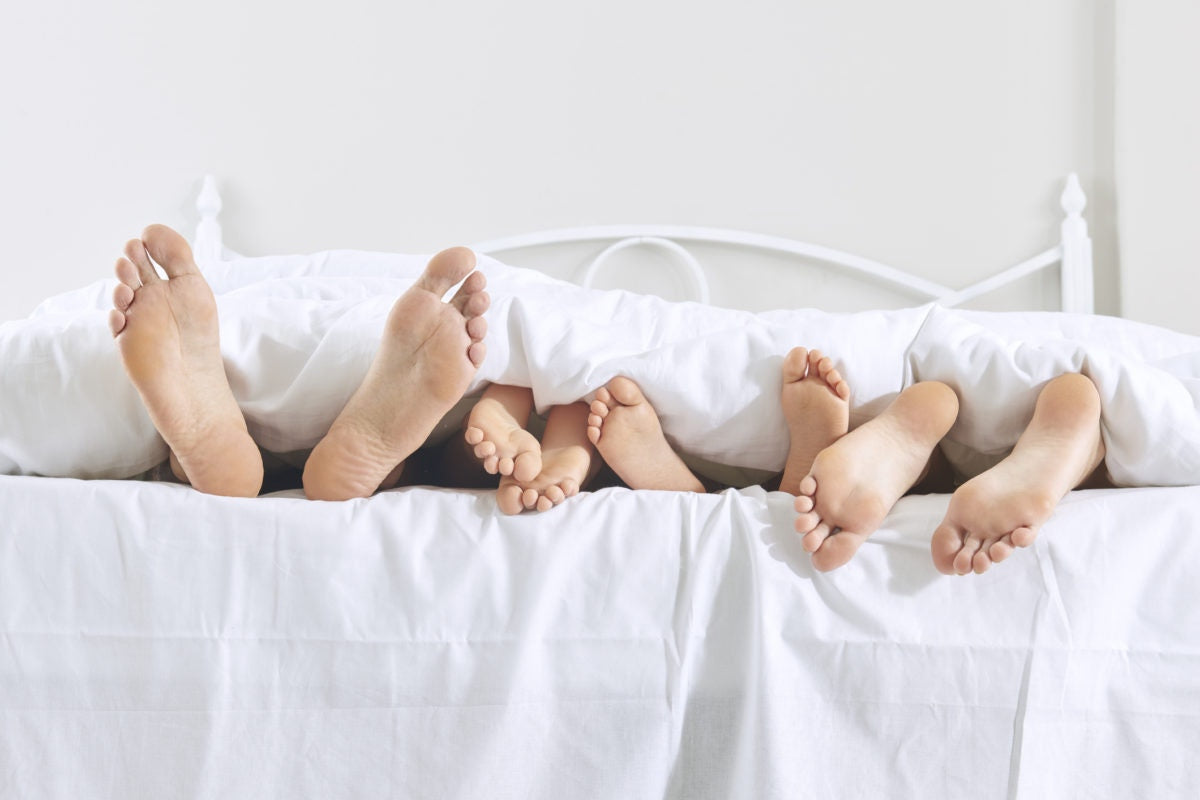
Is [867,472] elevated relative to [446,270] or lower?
lower

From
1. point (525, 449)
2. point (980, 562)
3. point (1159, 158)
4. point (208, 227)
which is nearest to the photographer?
point (980, 562)

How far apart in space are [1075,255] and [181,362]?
167 cm

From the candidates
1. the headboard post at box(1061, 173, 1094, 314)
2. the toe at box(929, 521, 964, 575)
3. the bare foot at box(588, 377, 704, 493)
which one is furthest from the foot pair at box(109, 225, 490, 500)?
the headboard post at box(1061, 173, 1094, 314)

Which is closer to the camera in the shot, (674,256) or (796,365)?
(796,365)

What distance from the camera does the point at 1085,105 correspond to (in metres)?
1.92

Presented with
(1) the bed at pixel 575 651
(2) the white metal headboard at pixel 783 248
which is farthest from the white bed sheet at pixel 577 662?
(2) the white metal headboard at pixel 783 248

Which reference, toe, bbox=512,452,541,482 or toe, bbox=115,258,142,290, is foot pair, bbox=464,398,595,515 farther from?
toe, bbox=115,258,142,290

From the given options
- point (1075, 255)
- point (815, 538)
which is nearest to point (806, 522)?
point (815, 538)

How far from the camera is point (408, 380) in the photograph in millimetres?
766

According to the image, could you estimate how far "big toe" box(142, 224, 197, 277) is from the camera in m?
0.78

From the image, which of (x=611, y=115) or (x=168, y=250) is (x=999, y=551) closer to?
(x=168, y=250)

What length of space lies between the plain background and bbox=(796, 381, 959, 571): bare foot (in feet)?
4.02

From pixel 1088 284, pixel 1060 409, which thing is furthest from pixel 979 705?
pixel 1088 284

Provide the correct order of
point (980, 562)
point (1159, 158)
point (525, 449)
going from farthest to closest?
point (1159, 158), point (525, 449), point (980, 562)
